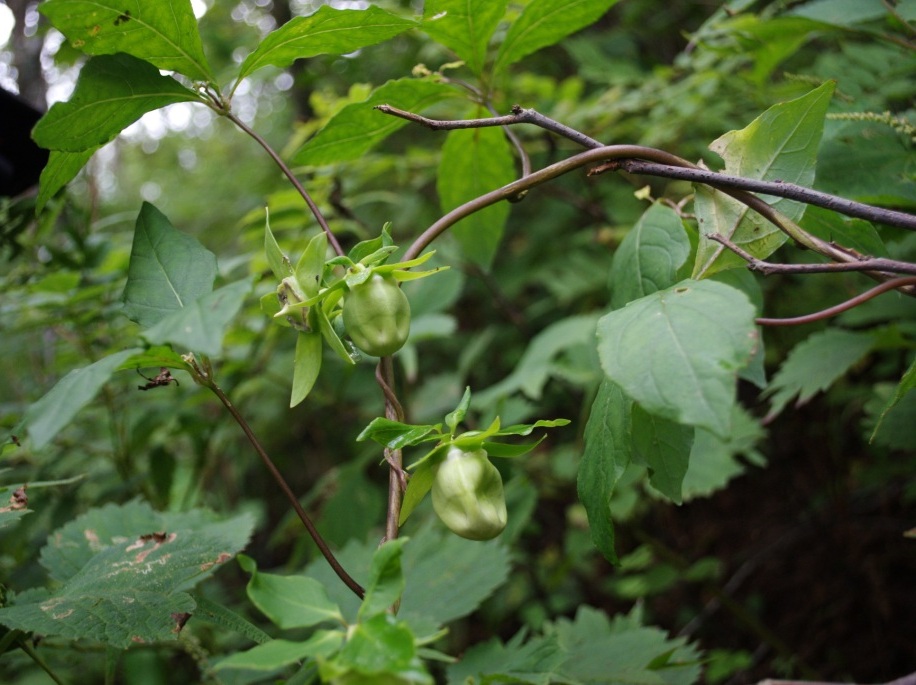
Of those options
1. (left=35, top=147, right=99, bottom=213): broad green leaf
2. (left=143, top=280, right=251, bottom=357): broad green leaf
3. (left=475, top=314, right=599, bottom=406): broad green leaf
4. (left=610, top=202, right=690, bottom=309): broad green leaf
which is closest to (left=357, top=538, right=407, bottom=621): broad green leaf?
(left=143, top=280, right=251, bottom=357): broad green leaf

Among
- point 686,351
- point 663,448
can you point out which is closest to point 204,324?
point 686,351

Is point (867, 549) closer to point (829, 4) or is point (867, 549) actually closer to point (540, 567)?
point (540, 567)

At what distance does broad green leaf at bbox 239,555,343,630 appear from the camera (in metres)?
0.43

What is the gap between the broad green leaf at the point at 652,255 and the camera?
0.68 m

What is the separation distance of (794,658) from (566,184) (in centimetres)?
154

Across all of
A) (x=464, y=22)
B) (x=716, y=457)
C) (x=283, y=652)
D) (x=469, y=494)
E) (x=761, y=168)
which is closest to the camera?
(x=283, y=652)

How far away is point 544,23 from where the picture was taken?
2.48 feet

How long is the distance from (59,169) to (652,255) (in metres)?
0.61

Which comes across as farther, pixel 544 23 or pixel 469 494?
pixel 544 23

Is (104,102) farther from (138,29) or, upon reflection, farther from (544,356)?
(544,356)

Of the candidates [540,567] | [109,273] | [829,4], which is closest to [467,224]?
[829,4]

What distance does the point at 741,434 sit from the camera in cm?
138

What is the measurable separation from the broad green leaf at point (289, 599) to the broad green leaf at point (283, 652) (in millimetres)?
16

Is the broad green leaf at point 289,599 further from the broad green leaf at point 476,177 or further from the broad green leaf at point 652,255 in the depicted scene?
the broad green leaf at point 476,177
